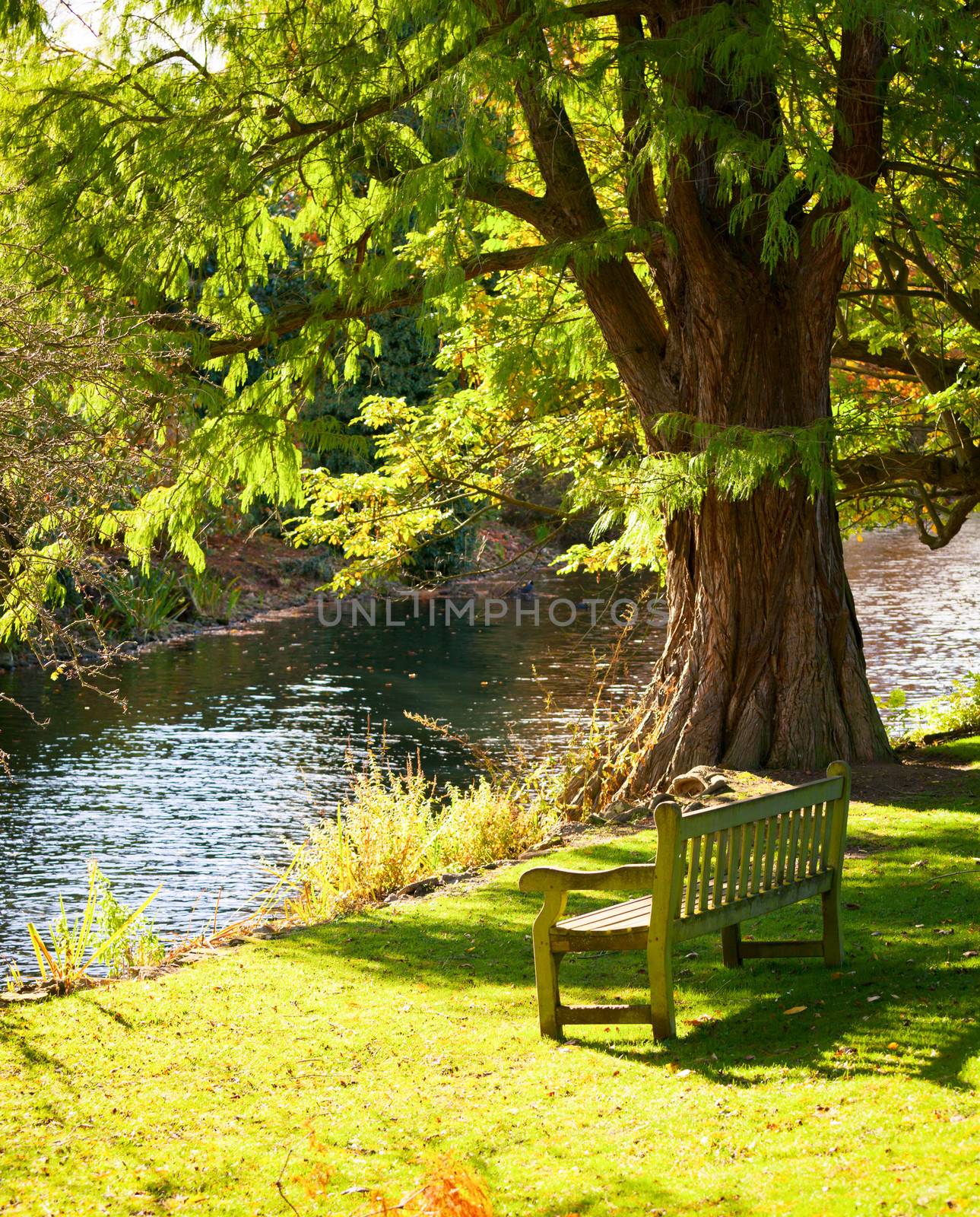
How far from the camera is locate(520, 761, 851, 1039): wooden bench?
5.20 meters

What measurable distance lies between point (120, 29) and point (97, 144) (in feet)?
2.80

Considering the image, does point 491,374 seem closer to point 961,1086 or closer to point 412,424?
point 412,424

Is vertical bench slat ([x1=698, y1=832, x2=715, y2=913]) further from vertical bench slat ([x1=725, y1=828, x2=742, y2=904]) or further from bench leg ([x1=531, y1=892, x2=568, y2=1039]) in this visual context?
bench leg ([x1=531, y1=892, x2=568, y2=1039])

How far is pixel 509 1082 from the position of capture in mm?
5004

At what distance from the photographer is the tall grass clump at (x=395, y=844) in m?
9.31

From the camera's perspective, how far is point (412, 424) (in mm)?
14086

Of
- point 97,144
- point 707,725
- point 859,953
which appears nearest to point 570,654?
point 707,725

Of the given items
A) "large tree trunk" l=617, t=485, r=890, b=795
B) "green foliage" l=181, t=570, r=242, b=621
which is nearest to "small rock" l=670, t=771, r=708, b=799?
"large tree trunk" l=617, t=485, r=890, b=795

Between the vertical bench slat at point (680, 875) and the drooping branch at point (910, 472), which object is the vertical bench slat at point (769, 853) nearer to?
the vertical bench slat at point (680, 875)

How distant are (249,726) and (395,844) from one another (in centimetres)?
915

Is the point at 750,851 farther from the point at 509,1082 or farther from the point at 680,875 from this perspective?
the point at 509,1082

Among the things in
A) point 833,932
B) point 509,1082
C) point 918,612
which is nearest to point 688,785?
point 833,932

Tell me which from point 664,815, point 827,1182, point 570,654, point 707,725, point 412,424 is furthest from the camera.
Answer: point 570,654

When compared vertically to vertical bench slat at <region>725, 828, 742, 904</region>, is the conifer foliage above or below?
above
